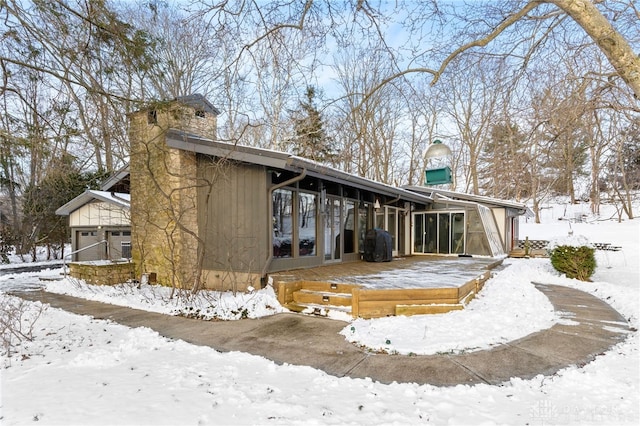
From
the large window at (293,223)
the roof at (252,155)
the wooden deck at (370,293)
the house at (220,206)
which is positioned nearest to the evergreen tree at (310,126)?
the roof at (252,155)

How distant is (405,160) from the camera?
23391mm

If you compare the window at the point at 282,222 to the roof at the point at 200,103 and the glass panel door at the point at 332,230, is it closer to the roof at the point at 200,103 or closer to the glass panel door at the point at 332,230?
the glass panel door at the point at 332,230

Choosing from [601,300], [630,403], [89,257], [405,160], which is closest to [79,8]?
[630,403]

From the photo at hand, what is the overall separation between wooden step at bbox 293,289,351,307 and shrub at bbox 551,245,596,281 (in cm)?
730

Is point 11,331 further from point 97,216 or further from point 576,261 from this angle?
point 576,261

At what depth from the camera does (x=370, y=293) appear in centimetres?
555

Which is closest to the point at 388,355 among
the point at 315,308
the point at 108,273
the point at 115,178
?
the point at 315,308

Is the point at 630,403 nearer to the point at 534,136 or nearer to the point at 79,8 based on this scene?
the point at 534,136

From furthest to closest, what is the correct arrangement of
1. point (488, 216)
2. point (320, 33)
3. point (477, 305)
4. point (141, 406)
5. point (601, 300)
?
point (488, 216), point (601, 300), point (477, 305), point (320, 33), point (141, 406)

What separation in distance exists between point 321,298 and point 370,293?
102cm

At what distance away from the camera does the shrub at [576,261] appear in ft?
31.2

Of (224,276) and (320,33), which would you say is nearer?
(320,33)

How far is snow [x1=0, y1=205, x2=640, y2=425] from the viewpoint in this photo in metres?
2.66

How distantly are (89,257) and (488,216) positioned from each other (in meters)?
16.5
